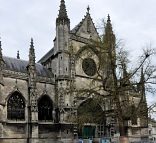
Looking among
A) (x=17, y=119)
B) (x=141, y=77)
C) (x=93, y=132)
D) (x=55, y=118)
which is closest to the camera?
(x=141, y=77)

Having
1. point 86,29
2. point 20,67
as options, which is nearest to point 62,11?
point 86,29

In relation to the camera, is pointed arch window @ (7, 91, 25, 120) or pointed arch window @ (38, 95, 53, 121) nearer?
pointed arch window @ (7, 91, 25, 120)

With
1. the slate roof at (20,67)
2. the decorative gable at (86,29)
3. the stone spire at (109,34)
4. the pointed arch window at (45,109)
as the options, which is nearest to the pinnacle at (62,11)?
the decorative gable at (86,29)

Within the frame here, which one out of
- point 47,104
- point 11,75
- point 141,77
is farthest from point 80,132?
point 141,77

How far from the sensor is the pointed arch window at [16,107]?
106 feet

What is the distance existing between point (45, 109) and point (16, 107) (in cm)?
330

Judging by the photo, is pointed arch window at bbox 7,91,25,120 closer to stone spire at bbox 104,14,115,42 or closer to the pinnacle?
the pinnacle

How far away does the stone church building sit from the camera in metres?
32.2

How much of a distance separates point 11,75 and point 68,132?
8.07 m

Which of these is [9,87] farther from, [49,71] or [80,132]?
[80,132]

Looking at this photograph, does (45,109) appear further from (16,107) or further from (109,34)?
(109,34)

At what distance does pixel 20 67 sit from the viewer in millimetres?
35562

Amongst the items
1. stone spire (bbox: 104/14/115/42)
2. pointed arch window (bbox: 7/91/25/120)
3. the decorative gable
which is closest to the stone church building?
pointed arch window (bbox: 7/91/25/120)

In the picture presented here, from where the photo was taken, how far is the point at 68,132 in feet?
112
